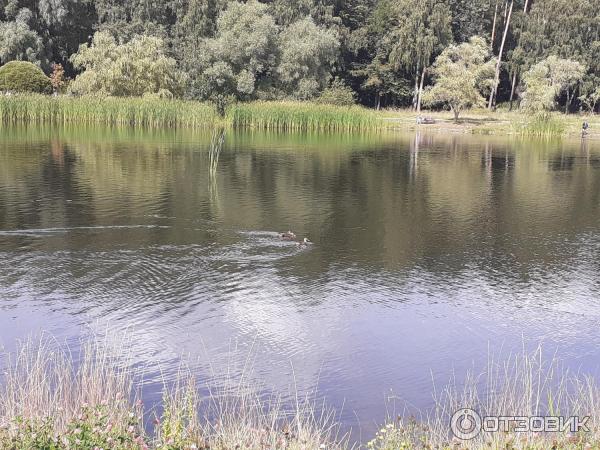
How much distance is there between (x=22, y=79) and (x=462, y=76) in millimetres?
31606

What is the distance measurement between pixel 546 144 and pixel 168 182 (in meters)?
28.8

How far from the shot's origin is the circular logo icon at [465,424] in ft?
19.6

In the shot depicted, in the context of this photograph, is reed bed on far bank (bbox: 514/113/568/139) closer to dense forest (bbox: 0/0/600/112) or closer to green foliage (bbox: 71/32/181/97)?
dense forest (bbox: 0/0/600/112)

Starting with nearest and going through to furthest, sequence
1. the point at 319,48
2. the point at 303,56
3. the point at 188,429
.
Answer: the point at 188,429 → the point at 303,56 → the point at 319,48

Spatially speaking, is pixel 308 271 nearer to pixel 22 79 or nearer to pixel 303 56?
pixel 22 79

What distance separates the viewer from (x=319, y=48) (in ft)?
188

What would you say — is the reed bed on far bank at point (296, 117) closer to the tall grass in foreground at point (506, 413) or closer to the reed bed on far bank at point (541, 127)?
the reed bed on far bank at point (541, 127)

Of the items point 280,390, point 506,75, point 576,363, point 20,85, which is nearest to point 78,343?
point 280,390

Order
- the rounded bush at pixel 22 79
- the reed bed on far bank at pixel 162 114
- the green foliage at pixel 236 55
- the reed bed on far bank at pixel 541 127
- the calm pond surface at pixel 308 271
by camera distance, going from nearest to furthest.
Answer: the calm pond surface at pixel 308 271, the reed bed on far bank at pixel 162 114, the rounded bush at pixel 22 79, the reed bed on far bank at pixel 541 127, the green foliage at pixel 236 55

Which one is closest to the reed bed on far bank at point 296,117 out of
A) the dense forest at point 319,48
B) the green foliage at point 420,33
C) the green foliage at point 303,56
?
the dense forest at point 319,48

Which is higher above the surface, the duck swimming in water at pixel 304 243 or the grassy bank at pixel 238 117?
the grassy bank at pixel 238 117

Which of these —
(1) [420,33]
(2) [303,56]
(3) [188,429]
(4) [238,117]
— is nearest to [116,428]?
(3) [188,429]

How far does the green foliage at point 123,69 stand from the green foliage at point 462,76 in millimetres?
20590

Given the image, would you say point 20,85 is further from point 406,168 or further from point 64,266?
point 64,266
